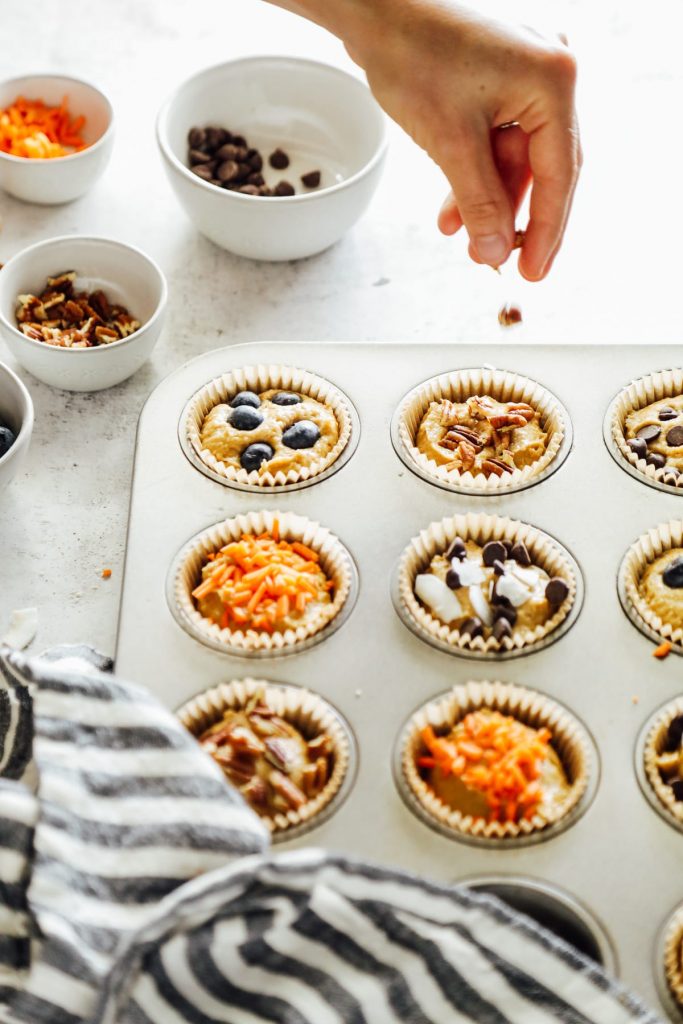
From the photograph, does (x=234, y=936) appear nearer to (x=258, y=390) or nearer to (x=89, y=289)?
(x=258, y=390)

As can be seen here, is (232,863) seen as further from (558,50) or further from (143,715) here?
(558,50)

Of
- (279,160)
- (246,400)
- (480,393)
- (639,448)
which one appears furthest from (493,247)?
(279,160)

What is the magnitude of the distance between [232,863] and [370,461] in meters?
0.93

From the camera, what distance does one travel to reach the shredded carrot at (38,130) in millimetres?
3027

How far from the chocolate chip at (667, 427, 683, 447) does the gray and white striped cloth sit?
1.10m

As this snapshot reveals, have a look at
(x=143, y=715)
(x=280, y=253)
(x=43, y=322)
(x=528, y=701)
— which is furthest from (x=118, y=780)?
(x=280, y=253)

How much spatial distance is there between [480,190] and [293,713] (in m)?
0.99

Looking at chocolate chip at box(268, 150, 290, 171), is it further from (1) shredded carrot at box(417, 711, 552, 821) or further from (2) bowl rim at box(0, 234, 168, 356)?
(1) shredded carrot at box(417, 711, 552, 821)

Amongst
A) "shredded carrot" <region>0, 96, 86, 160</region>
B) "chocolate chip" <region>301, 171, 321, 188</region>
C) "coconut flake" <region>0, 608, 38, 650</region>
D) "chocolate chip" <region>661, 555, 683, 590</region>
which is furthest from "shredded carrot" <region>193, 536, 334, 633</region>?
"shredded carrot" <region>0, 96, 86, 160</region>

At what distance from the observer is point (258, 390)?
2.44 meters

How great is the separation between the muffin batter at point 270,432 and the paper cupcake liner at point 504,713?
1.99 feet

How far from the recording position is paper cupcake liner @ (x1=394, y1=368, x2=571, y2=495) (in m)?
2.22

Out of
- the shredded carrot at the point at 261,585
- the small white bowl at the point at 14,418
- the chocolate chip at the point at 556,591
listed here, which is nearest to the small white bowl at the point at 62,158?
the small white bowl at the point at 14,418

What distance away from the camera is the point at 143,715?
5.54 ft
